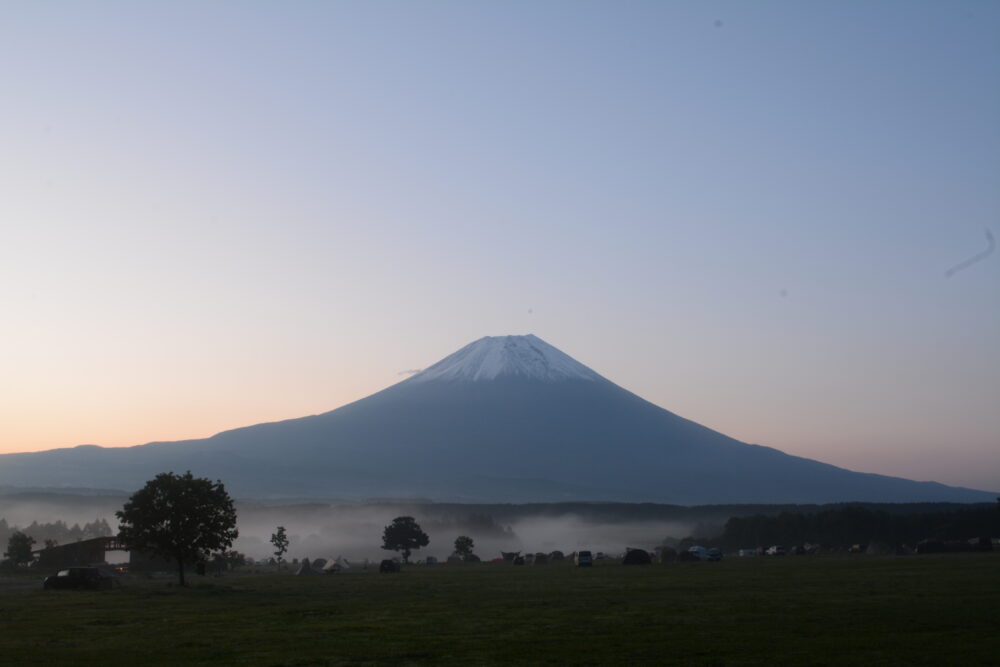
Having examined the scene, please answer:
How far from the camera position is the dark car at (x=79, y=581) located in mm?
52281

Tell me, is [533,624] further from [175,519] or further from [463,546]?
[463,546]

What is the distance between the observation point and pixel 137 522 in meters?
55.3

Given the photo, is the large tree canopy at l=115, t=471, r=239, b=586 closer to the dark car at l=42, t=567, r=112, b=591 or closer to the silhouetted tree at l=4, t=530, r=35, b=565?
the dark car at l=42, t=567, r=112, b=591

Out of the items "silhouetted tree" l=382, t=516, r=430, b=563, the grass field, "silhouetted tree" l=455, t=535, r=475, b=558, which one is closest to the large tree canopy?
the grass field

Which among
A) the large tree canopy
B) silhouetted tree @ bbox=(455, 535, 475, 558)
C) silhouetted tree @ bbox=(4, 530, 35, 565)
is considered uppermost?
the large tree canopy

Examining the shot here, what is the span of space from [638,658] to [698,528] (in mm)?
181223

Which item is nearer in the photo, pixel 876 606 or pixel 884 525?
pixel 876 606

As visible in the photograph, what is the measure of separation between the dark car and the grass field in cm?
509

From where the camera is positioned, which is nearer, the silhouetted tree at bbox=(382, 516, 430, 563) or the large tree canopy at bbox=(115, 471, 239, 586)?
the large tree canopy at bbox=(115, 471, 239, 586)

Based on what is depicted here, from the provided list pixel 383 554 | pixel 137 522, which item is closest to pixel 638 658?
pixel 137 522

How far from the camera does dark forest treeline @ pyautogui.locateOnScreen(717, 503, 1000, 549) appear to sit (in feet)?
401

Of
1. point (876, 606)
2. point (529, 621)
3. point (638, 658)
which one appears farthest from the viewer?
point (876, 606)

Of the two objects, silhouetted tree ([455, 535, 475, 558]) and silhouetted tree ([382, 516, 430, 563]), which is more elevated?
silhouetted tree ([382, 516, 430, 563])

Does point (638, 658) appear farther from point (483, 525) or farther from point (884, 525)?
point (483, 525)
